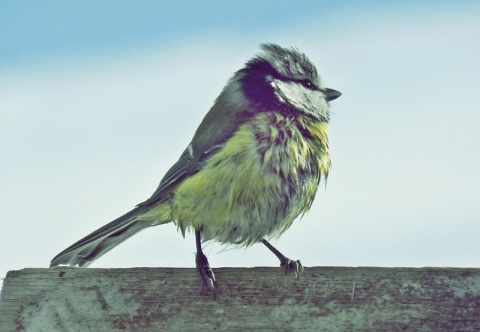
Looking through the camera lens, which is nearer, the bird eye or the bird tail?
the bird tail

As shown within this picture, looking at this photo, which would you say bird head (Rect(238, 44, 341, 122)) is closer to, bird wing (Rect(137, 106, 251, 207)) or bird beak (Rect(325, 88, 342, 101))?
bird beak (Rect(325, 88, 342, 101))

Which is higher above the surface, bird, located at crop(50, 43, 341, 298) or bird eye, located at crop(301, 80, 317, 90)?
bird eye, located at crop(301, 80, 317, 90)

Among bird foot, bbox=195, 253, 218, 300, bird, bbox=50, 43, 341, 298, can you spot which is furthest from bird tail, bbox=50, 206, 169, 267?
bird foot, bbox=195, 253, 218, 300

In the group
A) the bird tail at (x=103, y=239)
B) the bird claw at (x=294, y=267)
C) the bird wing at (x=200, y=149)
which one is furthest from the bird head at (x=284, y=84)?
the bird claw at (x=294, y=267)

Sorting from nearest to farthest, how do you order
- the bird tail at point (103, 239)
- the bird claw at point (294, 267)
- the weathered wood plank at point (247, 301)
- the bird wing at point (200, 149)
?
the weathered wood plank at point (247, 301) → the bird claw at point (294, 267) → the bird tail at point (103, 239) → the bird wing at point (200, 149)

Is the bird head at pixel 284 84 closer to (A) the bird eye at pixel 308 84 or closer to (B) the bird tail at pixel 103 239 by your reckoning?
(A) the bird eye at pixel 308 84

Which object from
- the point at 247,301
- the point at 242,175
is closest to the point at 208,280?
the point at 247,301

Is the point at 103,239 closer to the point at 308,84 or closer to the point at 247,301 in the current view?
the point at 247,301

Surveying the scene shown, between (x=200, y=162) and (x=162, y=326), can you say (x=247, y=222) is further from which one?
(x=162, y=326)
